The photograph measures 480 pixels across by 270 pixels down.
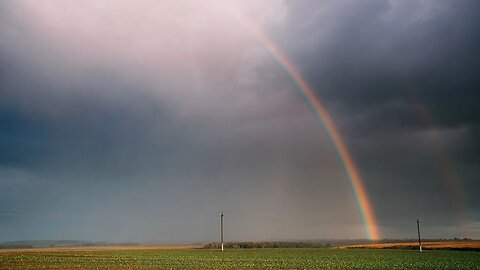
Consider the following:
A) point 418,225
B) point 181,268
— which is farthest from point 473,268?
point 418,225

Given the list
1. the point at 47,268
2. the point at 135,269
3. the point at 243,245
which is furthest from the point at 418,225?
the point at 47,268

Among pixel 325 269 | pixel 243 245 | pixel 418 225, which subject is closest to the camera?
pixel 325 269

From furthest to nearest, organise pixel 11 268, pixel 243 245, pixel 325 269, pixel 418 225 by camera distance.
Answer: pixel 243 245
pixel 418 225
pixel 325 269
pixel 11 268

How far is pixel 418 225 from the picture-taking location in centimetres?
11094

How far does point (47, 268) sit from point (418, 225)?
97838 millimetres

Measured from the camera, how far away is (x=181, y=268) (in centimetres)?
4547

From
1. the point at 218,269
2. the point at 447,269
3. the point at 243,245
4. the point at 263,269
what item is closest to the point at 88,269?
the point at 218,269

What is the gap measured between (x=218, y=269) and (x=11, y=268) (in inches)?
861

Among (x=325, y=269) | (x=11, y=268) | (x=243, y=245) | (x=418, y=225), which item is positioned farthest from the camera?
(x=243, y=245)

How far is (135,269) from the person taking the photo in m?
44.0

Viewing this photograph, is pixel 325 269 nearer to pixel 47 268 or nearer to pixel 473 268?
pixel 473 268

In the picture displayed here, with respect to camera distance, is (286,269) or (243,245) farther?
(243,245)

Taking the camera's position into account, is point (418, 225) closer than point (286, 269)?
No

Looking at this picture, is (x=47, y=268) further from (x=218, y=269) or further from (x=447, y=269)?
(x=447, y=269)
